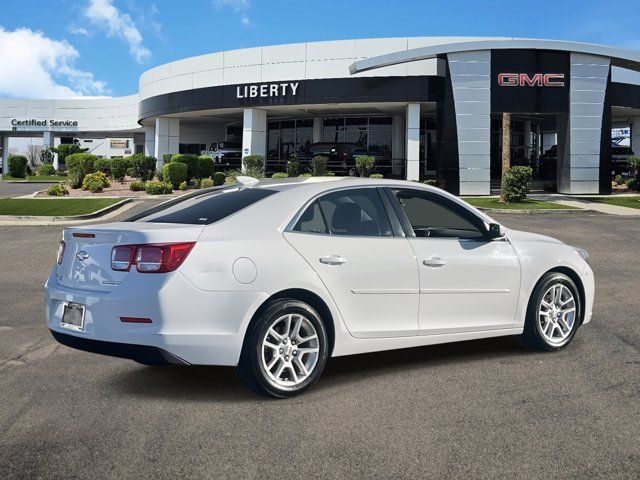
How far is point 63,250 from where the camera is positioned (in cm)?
490

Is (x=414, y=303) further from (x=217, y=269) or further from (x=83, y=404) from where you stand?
(x=83, y=404)

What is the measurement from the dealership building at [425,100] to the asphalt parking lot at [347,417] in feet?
87.8

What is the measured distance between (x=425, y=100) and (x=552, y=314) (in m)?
30.1

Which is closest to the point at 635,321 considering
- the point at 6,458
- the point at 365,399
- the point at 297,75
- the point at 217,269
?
the point at 365,399

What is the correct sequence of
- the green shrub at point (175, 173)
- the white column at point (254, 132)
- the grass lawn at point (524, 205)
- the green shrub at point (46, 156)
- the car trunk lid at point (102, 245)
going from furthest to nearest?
the green shrub at point (46, 156) < the white column at point (254, 132) < the green shrub at point (175, 173) < the grass lawn at point (524, 205) < the car trunk lid at point (102, 245)

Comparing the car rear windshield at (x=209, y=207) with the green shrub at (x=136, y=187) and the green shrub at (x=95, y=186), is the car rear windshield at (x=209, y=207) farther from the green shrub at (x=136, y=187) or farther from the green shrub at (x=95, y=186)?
the green shrub at (x=95, y=186)

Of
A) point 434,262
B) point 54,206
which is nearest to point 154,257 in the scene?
point 434,262

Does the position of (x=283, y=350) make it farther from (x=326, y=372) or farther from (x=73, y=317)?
(x=73, y=317)

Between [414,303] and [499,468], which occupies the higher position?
[414,303]

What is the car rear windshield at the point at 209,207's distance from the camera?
4.80 meters

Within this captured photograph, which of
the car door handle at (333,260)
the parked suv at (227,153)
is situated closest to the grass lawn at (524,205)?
the car door handle at (333,260)

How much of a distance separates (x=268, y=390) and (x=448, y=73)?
29.5m

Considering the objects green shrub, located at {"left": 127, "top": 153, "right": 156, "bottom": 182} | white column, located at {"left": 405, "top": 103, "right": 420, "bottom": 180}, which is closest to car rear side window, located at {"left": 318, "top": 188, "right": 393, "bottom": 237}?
white column, located at {"left": 405, "top": 103, "right": 420, "bottom": 180}

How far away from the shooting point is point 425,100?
3488 cm
